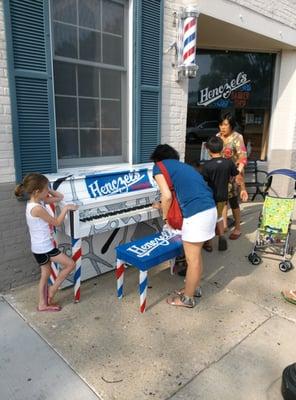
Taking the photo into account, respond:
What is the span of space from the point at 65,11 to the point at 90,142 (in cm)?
141

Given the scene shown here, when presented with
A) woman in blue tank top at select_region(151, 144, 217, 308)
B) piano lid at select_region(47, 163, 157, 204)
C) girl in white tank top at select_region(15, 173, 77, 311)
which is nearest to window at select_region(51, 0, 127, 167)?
piano lid at select_region(47, 163, 157, 204)

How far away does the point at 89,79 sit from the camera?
13.0 ft

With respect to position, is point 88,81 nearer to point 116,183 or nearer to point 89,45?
point 89,45

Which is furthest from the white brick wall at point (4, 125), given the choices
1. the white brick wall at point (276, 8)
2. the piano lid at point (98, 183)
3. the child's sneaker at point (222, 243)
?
the white brick wall at point (276, 8)

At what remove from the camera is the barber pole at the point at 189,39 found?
4.28 meters

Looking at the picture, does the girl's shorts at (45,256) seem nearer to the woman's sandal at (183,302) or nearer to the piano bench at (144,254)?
the piano bench at (144,254)

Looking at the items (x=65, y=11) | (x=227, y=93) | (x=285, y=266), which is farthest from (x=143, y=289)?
(x=227, y=93)

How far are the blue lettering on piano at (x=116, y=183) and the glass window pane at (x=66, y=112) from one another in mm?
895

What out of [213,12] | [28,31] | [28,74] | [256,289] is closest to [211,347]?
[256,289]

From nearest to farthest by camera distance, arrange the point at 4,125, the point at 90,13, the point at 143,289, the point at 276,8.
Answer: the point at 143,289, the point at 4,125, the point at 90,13, the point at 276,8

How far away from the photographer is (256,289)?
11.9ft

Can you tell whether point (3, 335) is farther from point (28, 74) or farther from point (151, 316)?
point (28, 74)

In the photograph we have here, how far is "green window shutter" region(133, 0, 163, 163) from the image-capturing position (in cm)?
403

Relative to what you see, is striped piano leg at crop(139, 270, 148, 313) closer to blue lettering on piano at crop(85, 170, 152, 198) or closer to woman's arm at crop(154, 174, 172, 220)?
woman's arm at crop(154, 174, 172, 220)
